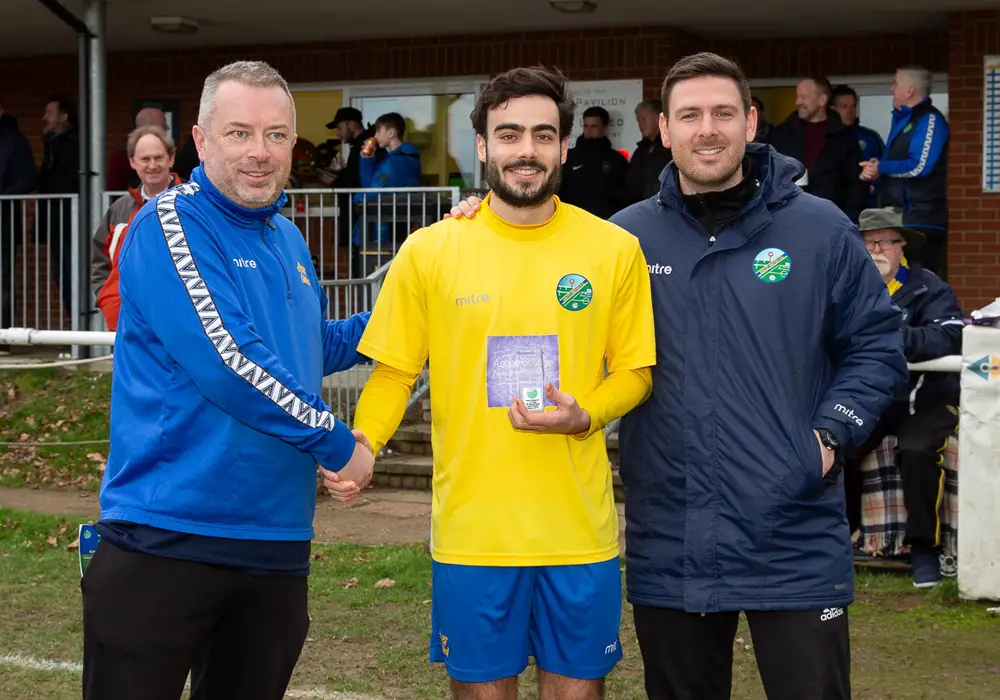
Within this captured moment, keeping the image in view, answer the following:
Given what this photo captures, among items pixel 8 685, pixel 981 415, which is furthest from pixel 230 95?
pixel 981 415

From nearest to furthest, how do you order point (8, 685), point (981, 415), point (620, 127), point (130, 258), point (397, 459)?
point (130, 258) < point (8, 685) < point (981, 415) < point (397, 459) < point (620, 127)

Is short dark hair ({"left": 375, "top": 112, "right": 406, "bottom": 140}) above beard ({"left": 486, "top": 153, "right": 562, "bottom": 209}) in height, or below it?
above

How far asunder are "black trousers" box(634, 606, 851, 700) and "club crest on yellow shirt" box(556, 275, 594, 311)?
92 centimetres

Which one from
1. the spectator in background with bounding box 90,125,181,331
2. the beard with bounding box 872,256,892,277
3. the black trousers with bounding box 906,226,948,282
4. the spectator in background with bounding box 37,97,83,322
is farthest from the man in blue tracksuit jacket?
the spectator in background with bounding box 37,97,83,322

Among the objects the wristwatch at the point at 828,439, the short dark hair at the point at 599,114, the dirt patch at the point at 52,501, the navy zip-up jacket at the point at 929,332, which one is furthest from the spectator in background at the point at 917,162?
the wristwatch at the point at 828,439

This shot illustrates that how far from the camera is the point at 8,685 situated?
5.57 metres

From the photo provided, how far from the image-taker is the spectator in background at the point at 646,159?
37.9 feet

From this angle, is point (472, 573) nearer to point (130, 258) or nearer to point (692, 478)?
point (692, 478)

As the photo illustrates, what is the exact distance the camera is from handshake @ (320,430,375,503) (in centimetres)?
354

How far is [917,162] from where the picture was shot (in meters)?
10.5

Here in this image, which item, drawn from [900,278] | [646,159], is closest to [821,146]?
[646,159]

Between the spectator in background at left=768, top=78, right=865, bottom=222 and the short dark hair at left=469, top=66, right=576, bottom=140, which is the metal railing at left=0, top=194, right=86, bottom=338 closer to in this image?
the spectator in background at left=768, top=78, right=865, bottom=222

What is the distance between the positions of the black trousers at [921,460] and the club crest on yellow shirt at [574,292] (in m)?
3.63

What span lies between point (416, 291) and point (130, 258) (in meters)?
0.84
